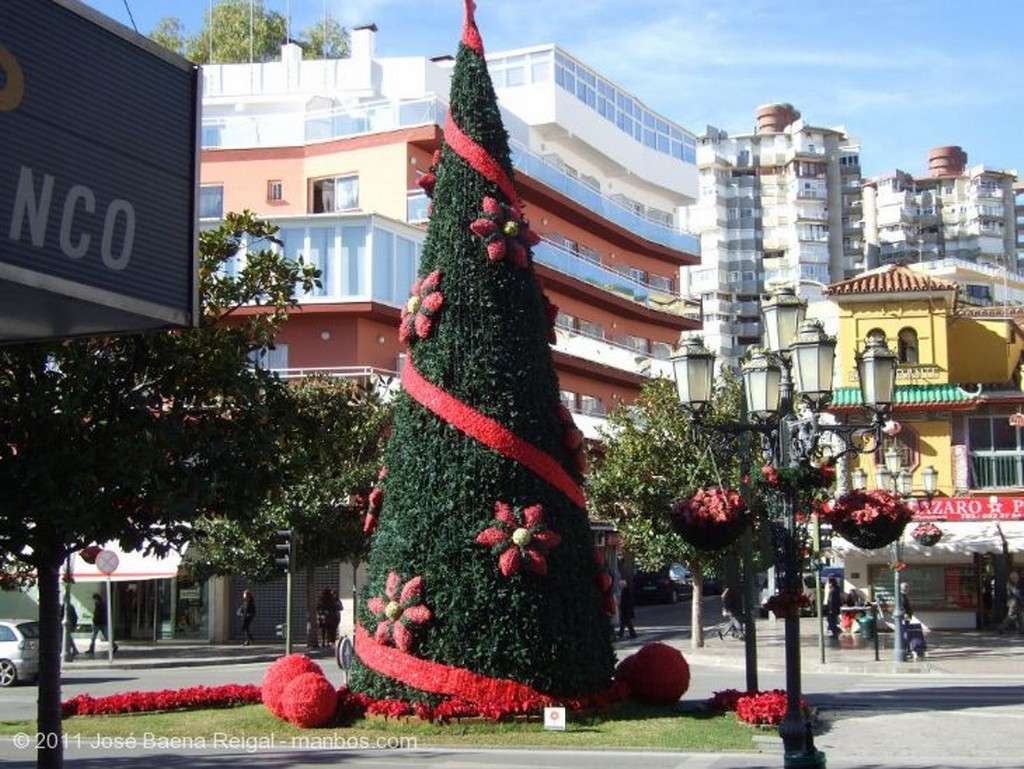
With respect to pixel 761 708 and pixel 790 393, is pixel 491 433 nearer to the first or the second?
pixel 790 393

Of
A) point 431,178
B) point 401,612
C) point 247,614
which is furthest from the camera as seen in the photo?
point 247,614

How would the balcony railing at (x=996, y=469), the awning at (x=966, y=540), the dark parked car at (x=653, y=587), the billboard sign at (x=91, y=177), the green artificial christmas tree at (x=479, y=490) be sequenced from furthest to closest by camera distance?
the dark parked car at (x=653, y=587) → the balcony railing at (x=996, y=469) → the awning at (x=966, y=540) → the green artificial christmas tree at (x=479, y=490) → the billboard sign at (x=91, y=177)

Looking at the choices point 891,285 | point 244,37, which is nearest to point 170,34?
point 244,37

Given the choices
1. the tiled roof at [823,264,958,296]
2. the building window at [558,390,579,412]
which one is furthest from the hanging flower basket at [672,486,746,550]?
the building window at [558,390,579,412]

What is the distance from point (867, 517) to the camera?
14.6m

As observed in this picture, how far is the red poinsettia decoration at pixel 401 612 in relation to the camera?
16516mm

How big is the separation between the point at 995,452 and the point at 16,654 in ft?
95.1

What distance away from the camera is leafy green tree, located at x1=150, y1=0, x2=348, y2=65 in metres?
62.9

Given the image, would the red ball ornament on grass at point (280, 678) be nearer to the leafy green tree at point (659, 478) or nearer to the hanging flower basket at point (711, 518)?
the hanging flower basket at point (711, 518)

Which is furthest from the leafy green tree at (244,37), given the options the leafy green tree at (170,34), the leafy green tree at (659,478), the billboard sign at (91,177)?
the billboard sign at (91,177)

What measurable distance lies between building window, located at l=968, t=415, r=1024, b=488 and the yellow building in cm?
3

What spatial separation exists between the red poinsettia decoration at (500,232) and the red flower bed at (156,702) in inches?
315

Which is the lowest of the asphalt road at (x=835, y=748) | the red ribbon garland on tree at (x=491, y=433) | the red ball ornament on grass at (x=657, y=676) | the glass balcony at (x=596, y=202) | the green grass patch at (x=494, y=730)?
the asphalt road at (x=835, y=748)

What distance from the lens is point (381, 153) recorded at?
44.7 meters
